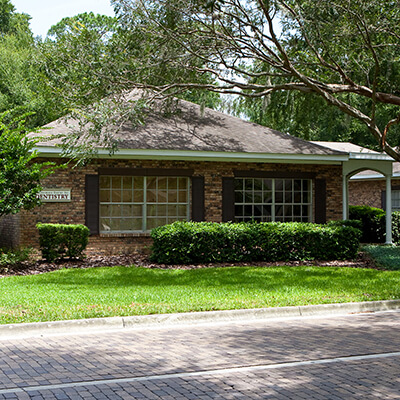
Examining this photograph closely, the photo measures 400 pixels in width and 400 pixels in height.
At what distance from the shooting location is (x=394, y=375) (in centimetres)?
640

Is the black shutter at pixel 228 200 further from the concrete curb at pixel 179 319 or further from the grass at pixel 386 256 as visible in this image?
the concrete curb at pixel 179 319

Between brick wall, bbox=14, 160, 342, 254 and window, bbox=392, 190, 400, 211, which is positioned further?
window, bbox=392, 190, 400, 211

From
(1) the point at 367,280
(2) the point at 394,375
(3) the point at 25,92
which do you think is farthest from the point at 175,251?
(3) the point at 25,92

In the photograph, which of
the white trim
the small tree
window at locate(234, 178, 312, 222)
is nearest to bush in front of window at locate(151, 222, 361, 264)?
window at locate(234, 178, 312, 222)

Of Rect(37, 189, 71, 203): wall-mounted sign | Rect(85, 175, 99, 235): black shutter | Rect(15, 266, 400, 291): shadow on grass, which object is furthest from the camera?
Rect(85, 175, 99, 235): black shutter

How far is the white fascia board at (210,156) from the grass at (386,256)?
3489 millimetres

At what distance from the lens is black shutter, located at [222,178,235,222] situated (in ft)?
66.2

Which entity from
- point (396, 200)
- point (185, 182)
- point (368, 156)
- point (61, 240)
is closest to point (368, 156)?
point (368, 156)

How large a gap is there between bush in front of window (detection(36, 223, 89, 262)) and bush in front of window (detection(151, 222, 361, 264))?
2.05 meters

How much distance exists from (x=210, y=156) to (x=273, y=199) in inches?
127

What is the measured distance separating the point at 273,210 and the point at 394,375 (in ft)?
49.1

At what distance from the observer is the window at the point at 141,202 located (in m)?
19.2

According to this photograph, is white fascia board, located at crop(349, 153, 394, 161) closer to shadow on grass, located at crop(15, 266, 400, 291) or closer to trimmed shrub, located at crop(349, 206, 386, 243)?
trimmed shrub, located at crop(349, 206, 386, 243)

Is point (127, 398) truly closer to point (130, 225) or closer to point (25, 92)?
point (130, 225)
